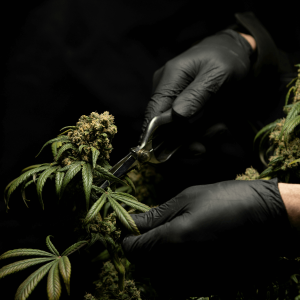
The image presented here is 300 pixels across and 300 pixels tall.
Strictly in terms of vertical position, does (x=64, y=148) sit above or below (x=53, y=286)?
above

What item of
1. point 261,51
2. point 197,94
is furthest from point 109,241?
point 261,51

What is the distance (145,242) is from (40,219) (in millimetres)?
840

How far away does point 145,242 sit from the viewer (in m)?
1.33

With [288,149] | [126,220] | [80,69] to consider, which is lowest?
[288,149]

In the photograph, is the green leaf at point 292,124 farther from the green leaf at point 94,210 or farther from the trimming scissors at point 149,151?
the green leaf at point 94,210

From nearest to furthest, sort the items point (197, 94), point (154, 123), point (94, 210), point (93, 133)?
point (94, 210) < point (93, 133) < point (154, 123) < point (197, 94)

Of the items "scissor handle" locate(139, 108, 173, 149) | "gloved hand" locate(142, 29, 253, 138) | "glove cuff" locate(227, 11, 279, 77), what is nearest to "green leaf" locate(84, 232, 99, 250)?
"scissor handle" locate(139, 108, 173, 149)

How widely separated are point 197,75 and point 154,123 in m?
0.62

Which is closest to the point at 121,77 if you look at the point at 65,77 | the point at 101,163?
the point at 65,77

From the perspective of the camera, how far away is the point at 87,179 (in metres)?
1.18

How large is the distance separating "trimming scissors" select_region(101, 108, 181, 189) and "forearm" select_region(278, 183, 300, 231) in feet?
2.44

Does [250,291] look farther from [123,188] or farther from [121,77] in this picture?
[121,77]

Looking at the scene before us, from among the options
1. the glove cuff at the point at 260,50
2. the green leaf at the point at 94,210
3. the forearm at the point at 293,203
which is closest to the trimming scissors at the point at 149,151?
the green leaf at the point at 94,210

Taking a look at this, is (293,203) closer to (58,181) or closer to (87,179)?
(87,179)
